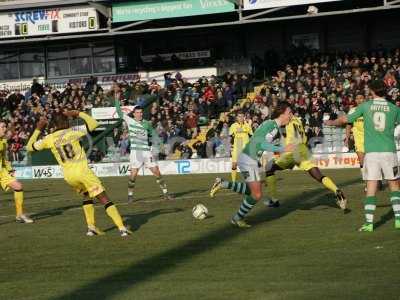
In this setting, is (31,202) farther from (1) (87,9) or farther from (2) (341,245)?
(1) (87,9)

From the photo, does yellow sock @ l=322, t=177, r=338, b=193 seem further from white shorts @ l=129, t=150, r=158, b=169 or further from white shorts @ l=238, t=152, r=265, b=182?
white shorts @ l=129, t=150, r=158, b=169

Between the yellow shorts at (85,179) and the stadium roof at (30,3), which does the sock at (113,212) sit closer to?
the yellow shorts at (85,179)

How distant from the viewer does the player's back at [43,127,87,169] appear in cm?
1513

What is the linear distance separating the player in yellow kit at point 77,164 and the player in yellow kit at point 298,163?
12.3ft

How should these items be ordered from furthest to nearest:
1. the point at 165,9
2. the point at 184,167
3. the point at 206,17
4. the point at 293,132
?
1. the point at 206,17
2. the point at 165,9
3. the point at 184,167
4. the point at 293,132

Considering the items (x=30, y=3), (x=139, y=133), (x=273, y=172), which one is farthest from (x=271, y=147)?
(x=30, y=3)

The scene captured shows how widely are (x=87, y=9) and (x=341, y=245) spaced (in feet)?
109

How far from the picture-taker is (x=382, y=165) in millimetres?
13375

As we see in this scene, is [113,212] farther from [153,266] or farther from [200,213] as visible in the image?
[153,266]

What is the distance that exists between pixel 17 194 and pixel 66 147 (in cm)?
415

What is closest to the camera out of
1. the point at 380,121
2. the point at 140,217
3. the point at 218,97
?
the point at 380,121

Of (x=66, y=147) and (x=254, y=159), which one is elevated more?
(x=66, y=147)

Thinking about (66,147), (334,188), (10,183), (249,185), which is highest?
(66,147)

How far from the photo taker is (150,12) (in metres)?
41.5
